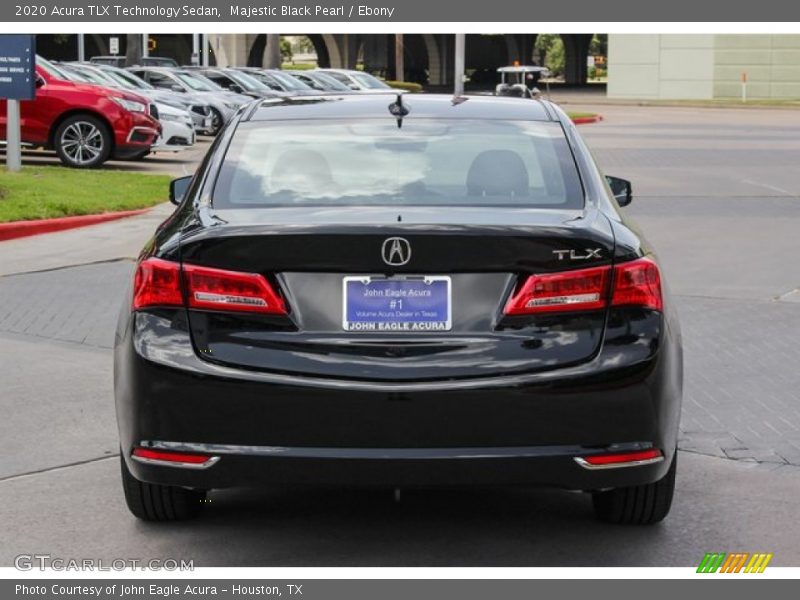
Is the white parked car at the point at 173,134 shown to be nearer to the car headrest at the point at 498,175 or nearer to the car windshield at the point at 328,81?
the car windshield at the point at 328,81

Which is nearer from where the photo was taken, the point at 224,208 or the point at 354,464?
the point at 354,464

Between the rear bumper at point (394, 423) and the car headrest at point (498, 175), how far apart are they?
3.01 feet

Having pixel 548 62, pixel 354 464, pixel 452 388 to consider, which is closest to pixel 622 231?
pixel 452 388

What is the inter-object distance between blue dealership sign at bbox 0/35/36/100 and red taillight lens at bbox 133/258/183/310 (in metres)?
15.3

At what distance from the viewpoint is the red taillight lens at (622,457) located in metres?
4.88

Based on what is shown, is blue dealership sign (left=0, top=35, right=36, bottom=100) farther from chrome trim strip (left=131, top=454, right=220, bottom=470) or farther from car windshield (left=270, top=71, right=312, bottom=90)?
car windshield (left=270, top=71, right=312, bottom=90)

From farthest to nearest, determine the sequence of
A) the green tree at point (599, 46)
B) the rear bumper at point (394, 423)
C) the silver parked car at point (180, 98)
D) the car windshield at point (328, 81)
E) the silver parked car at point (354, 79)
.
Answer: the green tree at point (599, 46) < the silver parked car at point (354, 79) < the car windshield at point (328, 81) < the silver parked car at point (180, 98) < the rear bumper at point (394, 423)

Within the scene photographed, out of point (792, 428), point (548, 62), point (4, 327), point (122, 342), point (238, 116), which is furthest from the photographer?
point (548, 62)

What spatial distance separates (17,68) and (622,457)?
16.2 meters

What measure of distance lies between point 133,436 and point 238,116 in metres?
1.72

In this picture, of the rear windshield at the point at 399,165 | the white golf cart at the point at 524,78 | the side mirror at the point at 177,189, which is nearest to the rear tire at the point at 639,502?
the rear windshield at the point at 399,165

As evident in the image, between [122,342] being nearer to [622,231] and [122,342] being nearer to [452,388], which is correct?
[452,388]

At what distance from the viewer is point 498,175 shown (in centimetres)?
568

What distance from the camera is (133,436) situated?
16.5 feet
